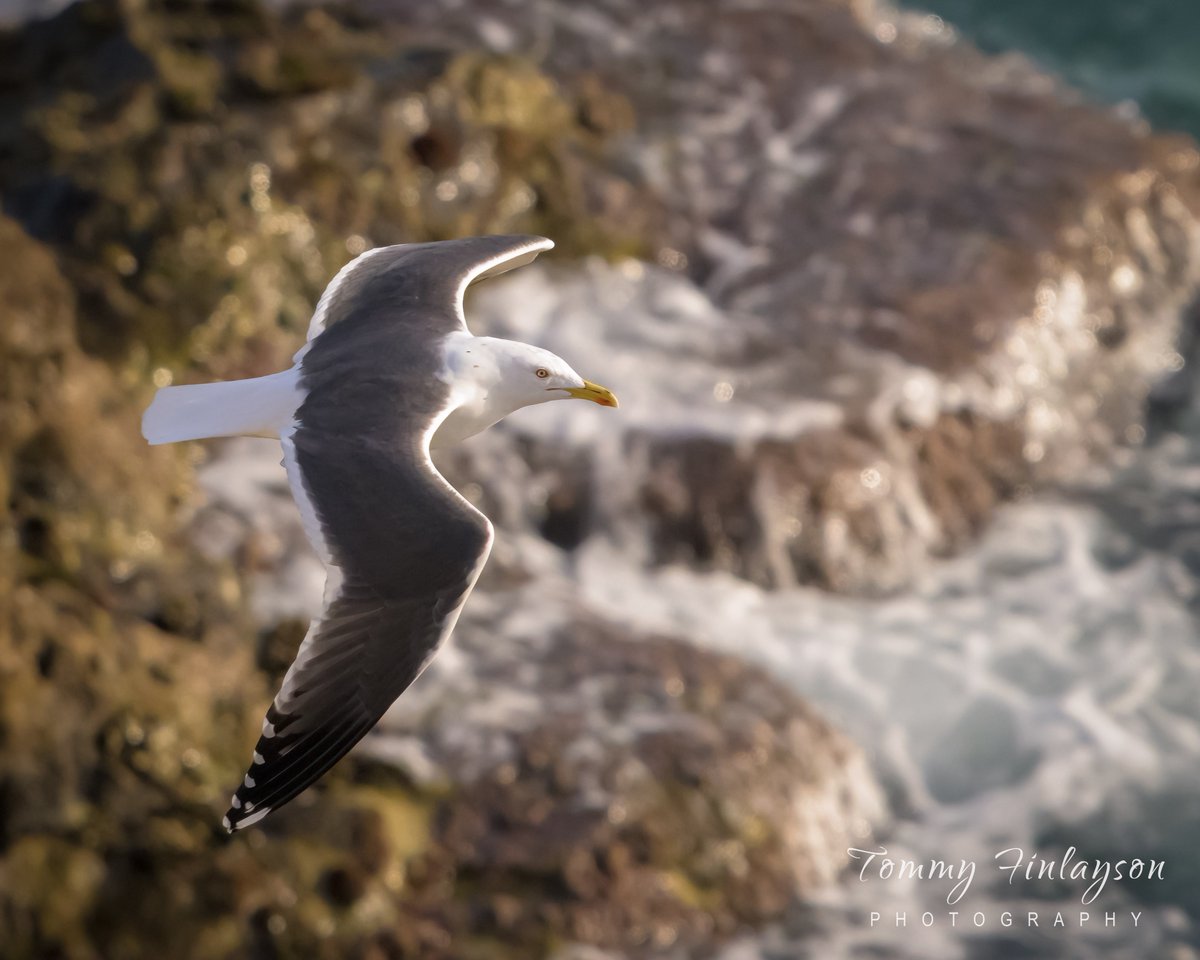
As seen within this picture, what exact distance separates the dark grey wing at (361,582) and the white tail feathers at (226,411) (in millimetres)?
122

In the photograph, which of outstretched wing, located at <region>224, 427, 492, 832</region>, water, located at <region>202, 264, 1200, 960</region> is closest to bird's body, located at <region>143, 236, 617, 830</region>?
outstretched wing, located at <region>224, 427, 492, 832</region>

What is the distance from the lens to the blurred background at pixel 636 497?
5.57 meters

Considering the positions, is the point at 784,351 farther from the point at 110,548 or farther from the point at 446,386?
the point at 446,386

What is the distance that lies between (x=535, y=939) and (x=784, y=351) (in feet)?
11.9

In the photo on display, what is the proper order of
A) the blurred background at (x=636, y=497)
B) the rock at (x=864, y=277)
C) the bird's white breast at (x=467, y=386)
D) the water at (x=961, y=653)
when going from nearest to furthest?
the bird's white breast at (x=467, y=386), the blurred background at (x=636, y=497), the water at (x=961, y=653), the rock at (x=864, y=277)

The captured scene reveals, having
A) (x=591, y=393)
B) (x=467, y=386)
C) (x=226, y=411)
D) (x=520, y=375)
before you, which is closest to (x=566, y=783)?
(x=591, y=393)

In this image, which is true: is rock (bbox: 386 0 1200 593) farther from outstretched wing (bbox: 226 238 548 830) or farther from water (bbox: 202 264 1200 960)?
outstretched wing (bbox: 226 238 548 830)

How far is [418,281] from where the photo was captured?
16.5 feet

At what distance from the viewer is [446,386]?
4.41 metres

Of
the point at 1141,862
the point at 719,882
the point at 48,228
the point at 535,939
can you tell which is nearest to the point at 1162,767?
the point at 1141,862
